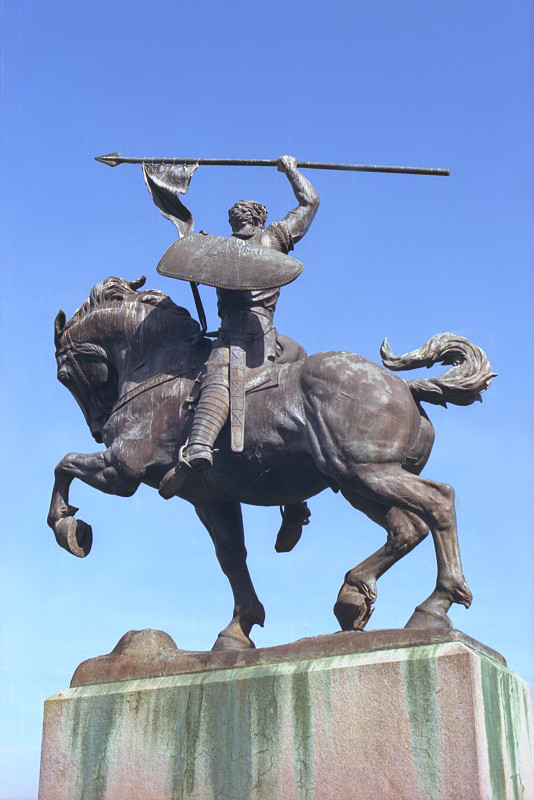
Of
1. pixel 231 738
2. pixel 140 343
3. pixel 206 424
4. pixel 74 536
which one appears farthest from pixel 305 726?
pixel 140 343

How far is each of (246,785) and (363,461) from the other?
7.55ft

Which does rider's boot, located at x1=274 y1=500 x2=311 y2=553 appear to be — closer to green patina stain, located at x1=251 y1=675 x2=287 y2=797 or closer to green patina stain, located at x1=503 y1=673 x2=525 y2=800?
green patina stain, located at x1=251 y1=675 x2=287 y2=797

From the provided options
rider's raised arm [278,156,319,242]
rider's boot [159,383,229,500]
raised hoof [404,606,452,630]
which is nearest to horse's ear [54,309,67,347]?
rider's boot [159,383,229,500]

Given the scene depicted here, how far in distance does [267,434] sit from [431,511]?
4.47 ft

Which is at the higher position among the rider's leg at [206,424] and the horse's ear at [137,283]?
the horse's ear at [137,283]

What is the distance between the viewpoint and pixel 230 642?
798 centimetres

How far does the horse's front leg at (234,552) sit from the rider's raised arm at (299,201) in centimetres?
236

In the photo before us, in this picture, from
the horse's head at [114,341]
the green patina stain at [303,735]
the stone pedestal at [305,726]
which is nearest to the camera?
the stone pedestal at [305,726]

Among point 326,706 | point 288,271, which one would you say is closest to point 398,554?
point 326,706

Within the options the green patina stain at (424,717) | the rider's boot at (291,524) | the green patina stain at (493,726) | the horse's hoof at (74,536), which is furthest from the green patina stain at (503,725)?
the horse's hoof at (74,536)

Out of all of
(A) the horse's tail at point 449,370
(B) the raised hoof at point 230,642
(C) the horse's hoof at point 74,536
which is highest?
(A) the horse's tail at point 449,370

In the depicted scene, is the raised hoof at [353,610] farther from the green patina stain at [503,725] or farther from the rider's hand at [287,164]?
the rider's hand at [287,164]

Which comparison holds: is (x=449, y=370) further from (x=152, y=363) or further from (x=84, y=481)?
(x=84, y=481)

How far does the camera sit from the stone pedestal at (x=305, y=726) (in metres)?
6.17
